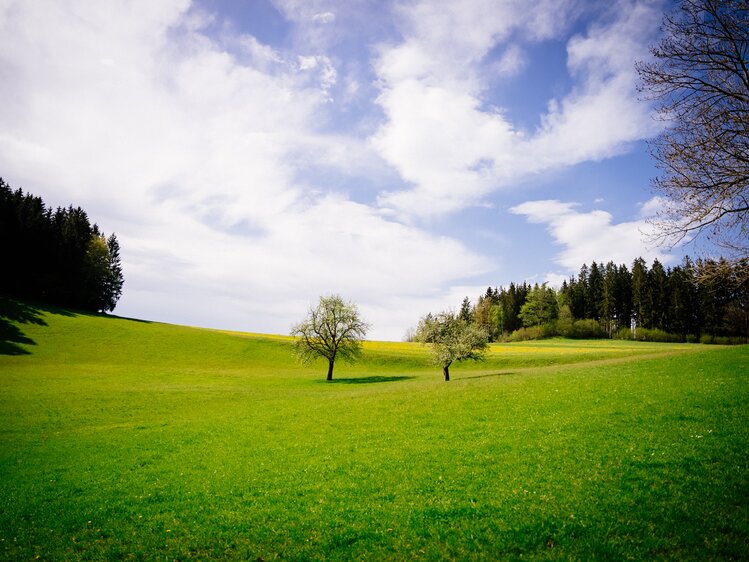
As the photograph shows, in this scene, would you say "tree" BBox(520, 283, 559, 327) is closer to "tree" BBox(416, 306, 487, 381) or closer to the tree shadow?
"tree" BBox(416, 306, 487, 381)

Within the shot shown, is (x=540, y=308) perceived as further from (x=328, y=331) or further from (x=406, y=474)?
(x=406, y=474)

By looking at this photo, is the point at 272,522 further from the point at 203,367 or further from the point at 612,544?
the point at 203,367

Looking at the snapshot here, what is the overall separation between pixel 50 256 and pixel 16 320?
34421 millimetres

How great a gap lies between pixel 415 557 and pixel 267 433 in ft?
56.7

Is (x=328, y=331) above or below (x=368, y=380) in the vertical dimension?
above

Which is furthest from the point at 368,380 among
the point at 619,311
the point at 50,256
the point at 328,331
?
the point at 619,311

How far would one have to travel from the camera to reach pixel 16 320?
7081cm

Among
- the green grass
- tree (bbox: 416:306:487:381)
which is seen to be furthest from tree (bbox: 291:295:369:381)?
the green grass

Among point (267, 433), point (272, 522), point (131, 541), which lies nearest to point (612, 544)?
point (272, 522)

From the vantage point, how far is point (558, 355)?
70688 millimetres

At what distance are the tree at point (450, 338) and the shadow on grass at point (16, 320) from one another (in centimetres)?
6417

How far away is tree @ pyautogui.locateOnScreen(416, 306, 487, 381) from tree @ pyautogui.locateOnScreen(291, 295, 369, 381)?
1438 centimetres

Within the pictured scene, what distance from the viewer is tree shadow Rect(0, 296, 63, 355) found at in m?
59.9

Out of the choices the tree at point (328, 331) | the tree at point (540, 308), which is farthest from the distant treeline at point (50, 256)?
the tree at point (540, 308)
